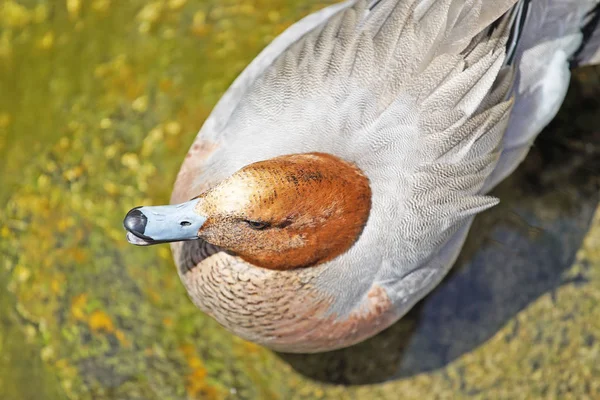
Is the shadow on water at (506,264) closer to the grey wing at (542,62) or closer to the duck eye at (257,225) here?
Answer: the grey wing at (542,62)

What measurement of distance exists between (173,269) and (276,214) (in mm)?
1090

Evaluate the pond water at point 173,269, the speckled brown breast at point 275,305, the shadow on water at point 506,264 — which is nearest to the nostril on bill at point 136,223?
the speckled brown breast at point 275,305

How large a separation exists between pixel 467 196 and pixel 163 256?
123 cm

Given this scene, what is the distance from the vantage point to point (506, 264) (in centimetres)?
285

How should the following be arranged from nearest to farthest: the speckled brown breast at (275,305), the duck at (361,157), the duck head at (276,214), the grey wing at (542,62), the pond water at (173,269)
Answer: the duck head at (276,214), the duck at (361,157), the speckled brown breast at (275,305), the grey wing at (542,62), the pond water at (173,269)

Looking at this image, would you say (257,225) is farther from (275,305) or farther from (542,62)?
(542,62)

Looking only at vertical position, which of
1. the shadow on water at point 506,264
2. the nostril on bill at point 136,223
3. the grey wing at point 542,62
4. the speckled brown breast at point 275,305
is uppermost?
the nostril on bill at point 136,223

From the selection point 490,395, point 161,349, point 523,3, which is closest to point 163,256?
point 161,349

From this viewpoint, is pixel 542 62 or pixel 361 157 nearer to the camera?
pixel 361 157

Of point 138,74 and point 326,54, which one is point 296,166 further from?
point 138,74

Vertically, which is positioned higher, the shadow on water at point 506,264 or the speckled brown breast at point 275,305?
the speckled brown breast at point 275,305

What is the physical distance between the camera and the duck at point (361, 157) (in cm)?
204

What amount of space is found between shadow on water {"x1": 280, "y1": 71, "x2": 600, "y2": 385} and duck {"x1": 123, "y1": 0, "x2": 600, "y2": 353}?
0.51 m

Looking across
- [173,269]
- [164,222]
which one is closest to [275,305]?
[164,222]
